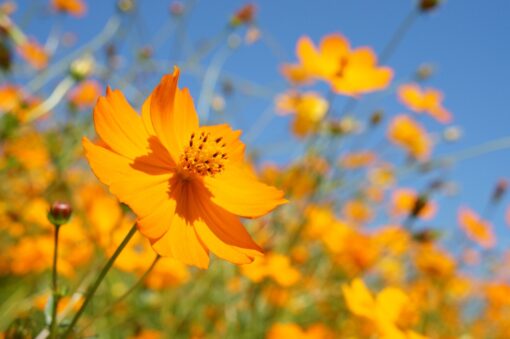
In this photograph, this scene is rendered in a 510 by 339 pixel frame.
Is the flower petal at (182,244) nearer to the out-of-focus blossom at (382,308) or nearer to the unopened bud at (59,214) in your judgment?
the unopened bud at (59,214)

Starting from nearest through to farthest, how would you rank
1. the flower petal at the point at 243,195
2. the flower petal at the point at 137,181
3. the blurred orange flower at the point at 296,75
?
the flower petal at the point at 137,181, the flower petal at the point at 243,195, the blurred orange flower at the point at 296,75

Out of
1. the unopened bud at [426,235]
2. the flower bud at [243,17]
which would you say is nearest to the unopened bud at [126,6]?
the flower bud at [243,17]

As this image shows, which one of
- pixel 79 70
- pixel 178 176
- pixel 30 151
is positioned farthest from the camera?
pixel 30 151

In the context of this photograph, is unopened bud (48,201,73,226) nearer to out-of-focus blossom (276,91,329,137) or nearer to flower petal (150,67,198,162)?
flower petal (150,67,198,162)

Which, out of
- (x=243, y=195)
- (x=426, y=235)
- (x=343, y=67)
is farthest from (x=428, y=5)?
(x=243, y=195)

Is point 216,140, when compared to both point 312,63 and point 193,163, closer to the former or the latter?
point 193,163

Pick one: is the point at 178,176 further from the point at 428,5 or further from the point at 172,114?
the point at 428,5

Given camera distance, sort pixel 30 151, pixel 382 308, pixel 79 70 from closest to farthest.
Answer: pixel 382 308 → pixel 79 70 → pixel 30 151

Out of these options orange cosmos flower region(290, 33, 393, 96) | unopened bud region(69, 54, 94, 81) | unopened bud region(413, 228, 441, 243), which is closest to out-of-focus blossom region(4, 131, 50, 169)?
unopened bud region(69, 54, 94, 81)
